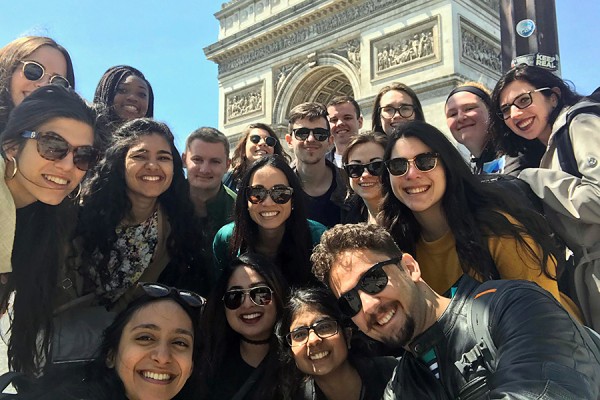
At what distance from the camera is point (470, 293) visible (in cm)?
175

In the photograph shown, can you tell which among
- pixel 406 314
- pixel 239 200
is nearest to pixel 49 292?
pixel 239 200

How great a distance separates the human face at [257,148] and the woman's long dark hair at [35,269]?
2.09m

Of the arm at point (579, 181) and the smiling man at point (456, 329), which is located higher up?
the arm at point (579, 181)

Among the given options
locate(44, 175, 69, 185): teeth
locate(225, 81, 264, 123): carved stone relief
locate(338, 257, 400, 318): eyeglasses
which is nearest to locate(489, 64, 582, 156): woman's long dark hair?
locate(338, 257, 400, 318): eyeglasses

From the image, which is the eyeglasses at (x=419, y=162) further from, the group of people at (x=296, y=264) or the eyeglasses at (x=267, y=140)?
the eyeglasses at (x=267, y=140)

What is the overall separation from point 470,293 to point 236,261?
142 cm

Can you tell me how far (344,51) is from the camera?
1366 cm

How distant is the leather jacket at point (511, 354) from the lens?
1.30 metres

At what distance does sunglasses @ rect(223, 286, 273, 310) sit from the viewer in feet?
8.53

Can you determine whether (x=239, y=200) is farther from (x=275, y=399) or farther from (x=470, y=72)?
(x=470, y=72)

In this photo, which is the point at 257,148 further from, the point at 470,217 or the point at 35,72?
the point at 470,217

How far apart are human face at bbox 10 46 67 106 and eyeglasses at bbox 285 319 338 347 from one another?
79.2 inches

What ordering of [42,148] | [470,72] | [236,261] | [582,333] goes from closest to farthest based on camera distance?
[582,333], [42,148], [236,261], [470,72]

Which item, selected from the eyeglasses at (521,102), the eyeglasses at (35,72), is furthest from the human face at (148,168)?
the eyeglasses at (521,102)
